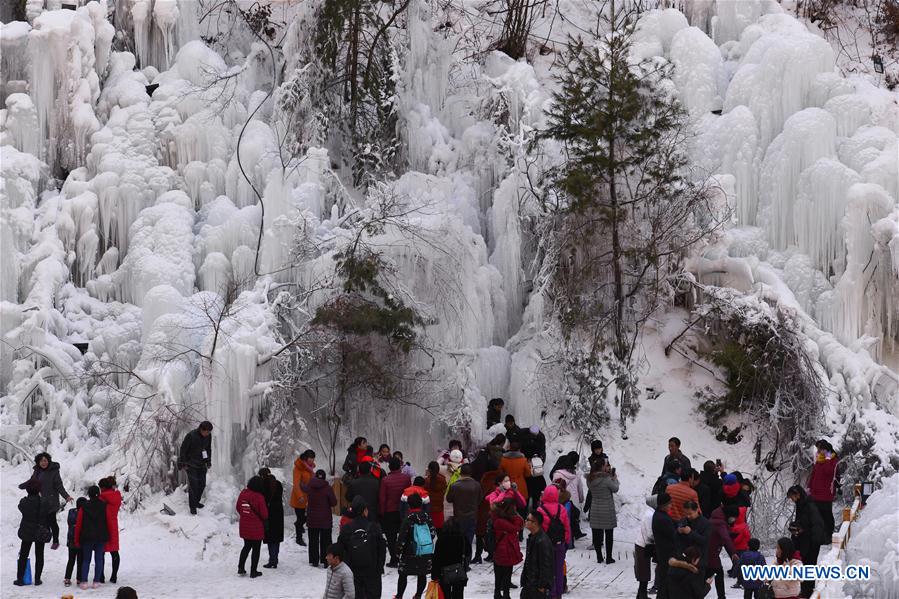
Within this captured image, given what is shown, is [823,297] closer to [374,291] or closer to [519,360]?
[519,360]

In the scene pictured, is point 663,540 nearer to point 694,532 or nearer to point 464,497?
point 694,532

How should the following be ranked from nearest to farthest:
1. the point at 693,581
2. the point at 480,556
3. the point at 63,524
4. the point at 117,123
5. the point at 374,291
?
the point at 693,581 < the point at 480,556 < the point at 63,524 < the point at 374,291 < the point at 117,123

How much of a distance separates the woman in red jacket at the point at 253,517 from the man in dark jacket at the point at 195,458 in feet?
6.99

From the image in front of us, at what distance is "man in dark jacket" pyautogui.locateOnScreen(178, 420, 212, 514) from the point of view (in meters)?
17.7

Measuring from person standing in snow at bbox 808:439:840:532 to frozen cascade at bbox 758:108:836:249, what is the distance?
681 cm

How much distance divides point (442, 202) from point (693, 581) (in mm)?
10875

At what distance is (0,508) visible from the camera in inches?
714

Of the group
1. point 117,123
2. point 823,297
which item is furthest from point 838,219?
point 117,123

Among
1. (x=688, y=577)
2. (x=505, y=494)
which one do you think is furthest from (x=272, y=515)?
(x=688, y=577)

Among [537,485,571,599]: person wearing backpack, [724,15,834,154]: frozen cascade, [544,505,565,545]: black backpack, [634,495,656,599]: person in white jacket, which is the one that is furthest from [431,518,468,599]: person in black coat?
[724,15,834,154]: frozen cascade

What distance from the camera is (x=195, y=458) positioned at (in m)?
17.8

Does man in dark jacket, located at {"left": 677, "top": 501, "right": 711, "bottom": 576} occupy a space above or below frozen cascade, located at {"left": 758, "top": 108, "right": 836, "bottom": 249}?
below

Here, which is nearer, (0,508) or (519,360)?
(0,508)

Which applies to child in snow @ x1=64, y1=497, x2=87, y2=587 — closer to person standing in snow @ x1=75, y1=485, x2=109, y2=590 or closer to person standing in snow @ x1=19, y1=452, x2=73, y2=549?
→ person standing in snow @ x1=75, y1=485, x2=109, y2=590
